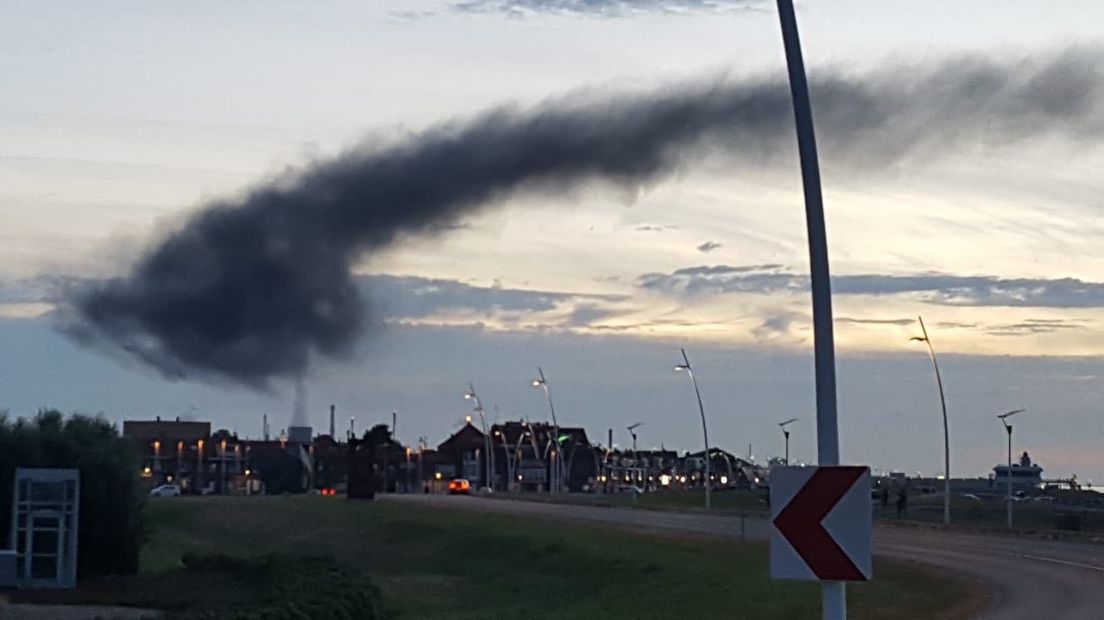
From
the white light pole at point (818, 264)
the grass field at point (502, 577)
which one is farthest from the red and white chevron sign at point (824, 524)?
the grass field at point (502, 577)

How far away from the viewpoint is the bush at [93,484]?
48.3 m

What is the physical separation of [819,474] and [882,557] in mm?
39528

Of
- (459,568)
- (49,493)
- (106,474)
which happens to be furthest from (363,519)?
(49,493)

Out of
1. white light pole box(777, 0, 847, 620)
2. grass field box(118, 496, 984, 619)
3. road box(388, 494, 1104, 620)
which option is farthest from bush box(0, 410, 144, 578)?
white light pole box(777, 0, 847, 620)

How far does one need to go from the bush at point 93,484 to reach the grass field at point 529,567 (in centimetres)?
187

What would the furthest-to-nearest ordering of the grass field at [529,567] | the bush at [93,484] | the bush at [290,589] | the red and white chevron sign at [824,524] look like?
the bush at [93,484] → the grass field at [529,567] → the bush at [290,589] → the red and white chevron sign at [824,524]

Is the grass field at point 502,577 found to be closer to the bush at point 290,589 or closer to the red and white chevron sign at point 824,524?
the bush at point 290,589

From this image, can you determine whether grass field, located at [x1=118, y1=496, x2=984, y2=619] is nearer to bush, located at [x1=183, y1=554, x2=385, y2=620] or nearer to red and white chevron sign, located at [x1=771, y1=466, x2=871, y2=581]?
bush, located at [x1=183, y1=554, x2=385, y2=620]

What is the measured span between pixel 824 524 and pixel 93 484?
42.4 metres

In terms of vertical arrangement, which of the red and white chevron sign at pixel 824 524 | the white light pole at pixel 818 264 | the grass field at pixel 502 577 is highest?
the white light pole at pixel 818 264

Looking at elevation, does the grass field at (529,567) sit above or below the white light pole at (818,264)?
below

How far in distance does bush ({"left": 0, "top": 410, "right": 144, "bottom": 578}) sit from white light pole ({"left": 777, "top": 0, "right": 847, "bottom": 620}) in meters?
41.1

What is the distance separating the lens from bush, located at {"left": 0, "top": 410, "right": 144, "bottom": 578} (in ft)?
159

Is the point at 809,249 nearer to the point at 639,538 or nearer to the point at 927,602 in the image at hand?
the point at 927,602
